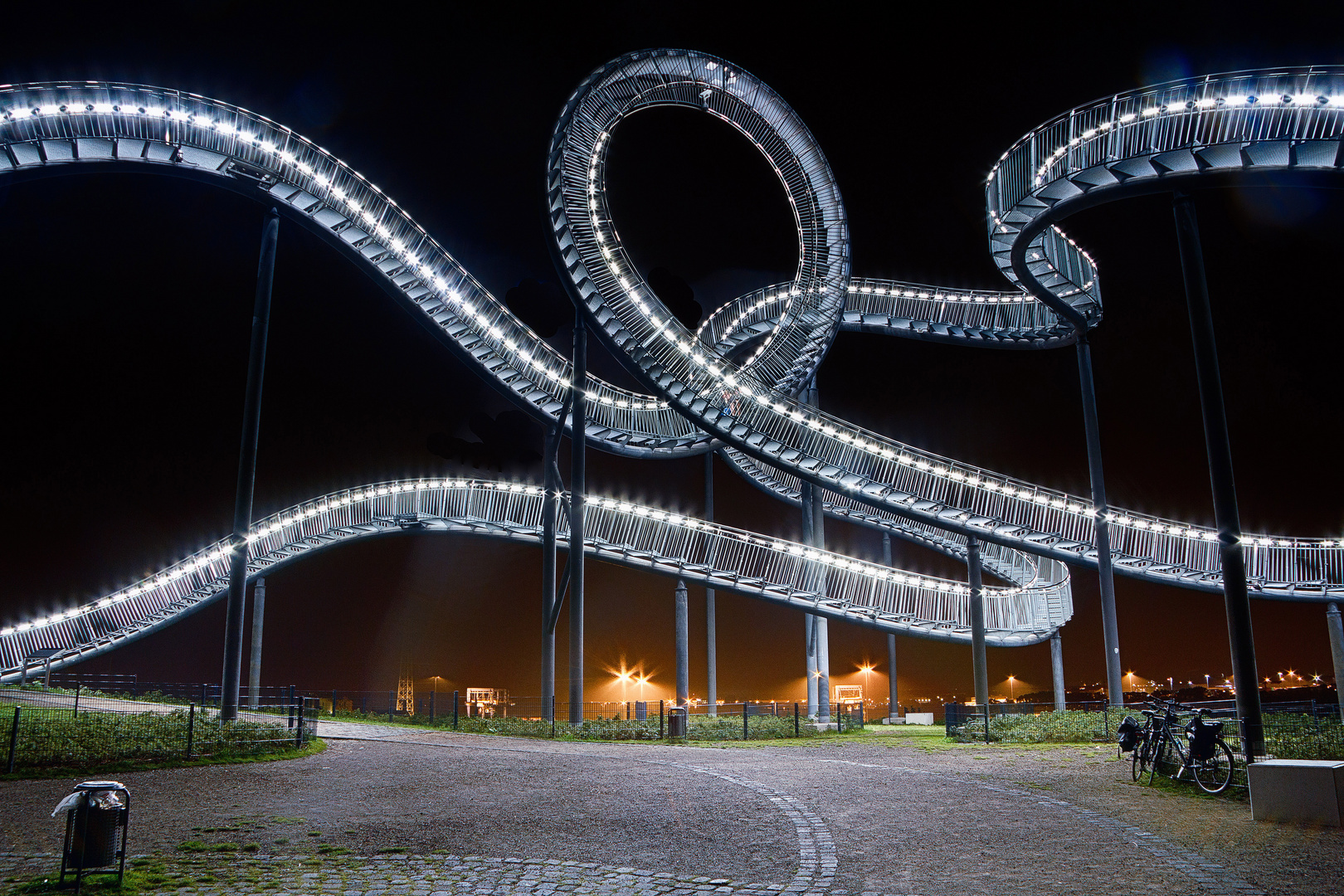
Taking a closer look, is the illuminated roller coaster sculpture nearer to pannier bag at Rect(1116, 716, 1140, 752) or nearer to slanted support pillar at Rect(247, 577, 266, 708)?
slanted support pillar at Rect(247, 577, 266, 708)

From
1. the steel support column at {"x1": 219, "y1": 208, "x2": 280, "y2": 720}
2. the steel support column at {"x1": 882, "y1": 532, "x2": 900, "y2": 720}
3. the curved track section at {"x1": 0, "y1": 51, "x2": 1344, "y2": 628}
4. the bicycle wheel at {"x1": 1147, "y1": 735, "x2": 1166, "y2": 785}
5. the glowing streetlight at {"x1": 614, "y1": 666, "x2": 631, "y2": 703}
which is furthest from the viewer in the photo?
the glowing streetlight at {"x1": 614, "y1": 666, "x2": 631, "y2": 703}

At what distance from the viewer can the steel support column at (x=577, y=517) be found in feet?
85.3

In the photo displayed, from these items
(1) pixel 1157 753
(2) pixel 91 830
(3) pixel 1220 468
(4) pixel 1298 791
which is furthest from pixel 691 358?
(2) pixel 91 830

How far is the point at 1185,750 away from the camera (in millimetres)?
12422

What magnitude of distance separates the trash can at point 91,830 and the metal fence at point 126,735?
8168 millimetres

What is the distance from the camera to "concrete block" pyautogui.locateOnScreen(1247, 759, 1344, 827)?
8.93 m

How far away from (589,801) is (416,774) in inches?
172

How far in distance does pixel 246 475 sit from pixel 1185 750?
21.2m

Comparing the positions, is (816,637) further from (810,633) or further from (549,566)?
(549,566)

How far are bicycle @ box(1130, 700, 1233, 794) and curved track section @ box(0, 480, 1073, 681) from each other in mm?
16337

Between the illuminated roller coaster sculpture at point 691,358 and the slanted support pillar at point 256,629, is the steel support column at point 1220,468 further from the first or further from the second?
the slanted support pillar at point 256,629

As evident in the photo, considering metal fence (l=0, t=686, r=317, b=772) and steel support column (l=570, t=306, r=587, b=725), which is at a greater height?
steel support column (l=570, t=306, r=587, b=725)

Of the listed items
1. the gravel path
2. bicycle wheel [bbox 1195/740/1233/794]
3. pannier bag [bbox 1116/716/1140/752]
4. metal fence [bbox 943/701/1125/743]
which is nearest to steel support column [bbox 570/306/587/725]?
metal fence [bbox 943/701/1125/743]

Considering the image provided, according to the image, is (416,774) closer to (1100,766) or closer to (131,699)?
(1100,766)
